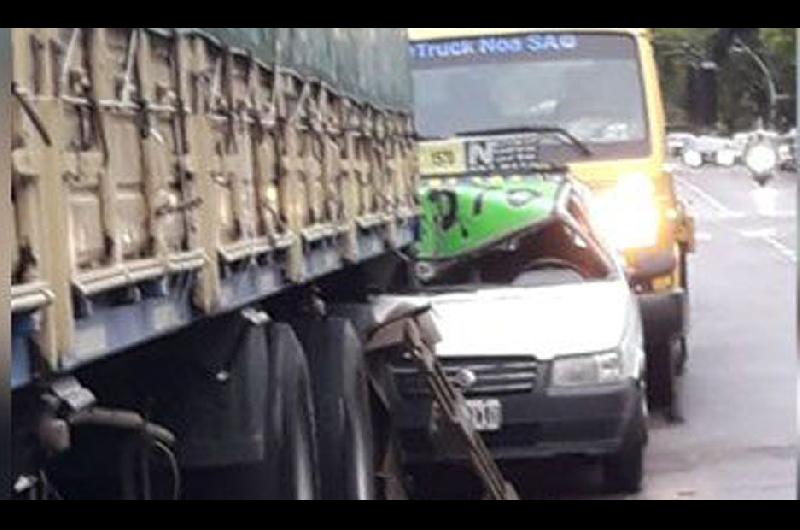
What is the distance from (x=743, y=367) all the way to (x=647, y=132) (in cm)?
271

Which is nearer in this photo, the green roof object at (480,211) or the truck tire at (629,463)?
the truck tire at (629,463)

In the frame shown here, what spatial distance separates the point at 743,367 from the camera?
16.9 meters

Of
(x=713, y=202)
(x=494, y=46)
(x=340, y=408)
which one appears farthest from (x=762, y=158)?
(x=340, y=408)

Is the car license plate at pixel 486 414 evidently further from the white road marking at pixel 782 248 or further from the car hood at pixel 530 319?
the white road marking at pixel 782 248

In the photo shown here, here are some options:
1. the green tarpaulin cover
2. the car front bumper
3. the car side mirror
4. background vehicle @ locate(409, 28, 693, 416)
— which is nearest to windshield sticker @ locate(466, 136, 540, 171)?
background vehicle @ locate(409, 28, 693, 416)

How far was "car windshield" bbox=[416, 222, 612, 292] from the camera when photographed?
39.5ft

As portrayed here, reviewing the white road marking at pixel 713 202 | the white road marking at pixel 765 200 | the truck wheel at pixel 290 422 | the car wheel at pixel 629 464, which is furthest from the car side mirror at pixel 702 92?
the white road marking at pixel 765 200

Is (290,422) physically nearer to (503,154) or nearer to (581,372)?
(581,372)

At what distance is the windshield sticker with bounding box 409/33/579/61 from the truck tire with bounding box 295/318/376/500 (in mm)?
6156

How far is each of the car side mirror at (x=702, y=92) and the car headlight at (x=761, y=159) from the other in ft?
107

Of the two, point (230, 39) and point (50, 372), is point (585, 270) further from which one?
point (50, 372)

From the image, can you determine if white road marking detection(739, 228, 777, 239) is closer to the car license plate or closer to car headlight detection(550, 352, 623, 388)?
car headlight detection(550, 352, 623, 388)

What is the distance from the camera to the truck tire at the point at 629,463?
10852mm
